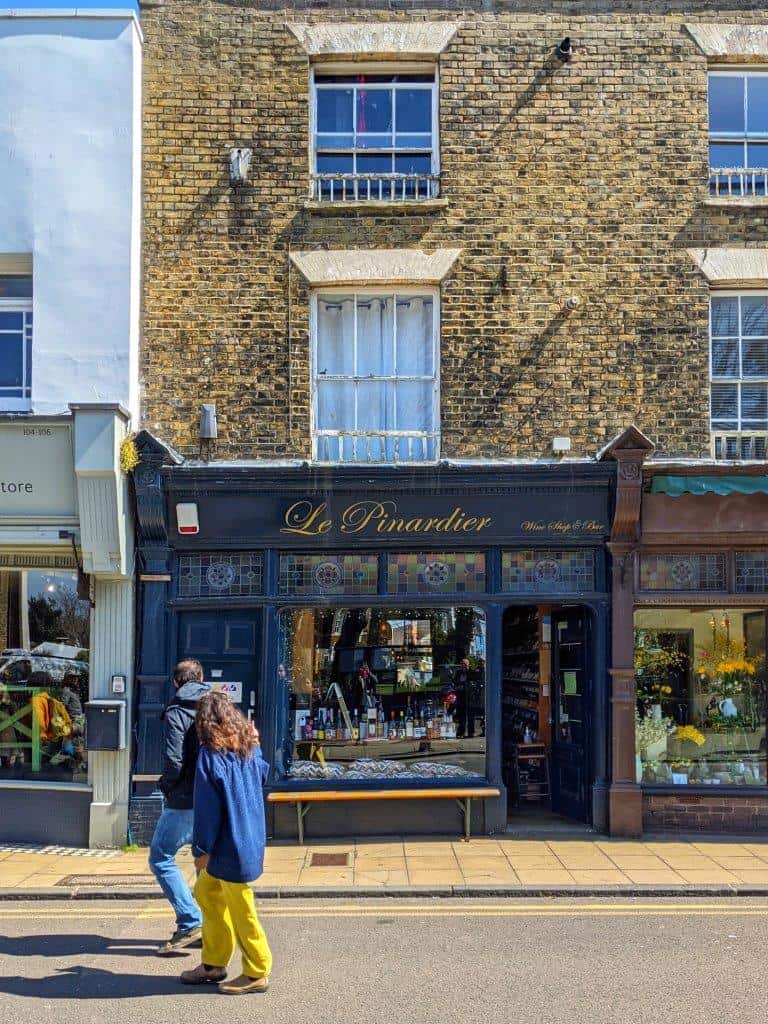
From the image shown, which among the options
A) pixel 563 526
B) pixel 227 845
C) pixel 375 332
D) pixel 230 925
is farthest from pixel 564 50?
pixel 230 925

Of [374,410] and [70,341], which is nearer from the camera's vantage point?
[70,341]

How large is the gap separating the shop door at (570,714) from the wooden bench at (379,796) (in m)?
1.13

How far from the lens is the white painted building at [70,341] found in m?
9.80

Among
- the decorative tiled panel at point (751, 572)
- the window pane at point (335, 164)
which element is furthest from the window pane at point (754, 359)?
the window pane at point (335, 164)

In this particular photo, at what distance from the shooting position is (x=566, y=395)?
10.2 m

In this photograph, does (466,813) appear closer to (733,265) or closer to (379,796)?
(379,796)

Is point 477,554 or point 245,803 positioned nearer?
point 245,803

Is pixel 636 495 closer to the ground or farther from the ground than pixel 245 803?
farther from the ground

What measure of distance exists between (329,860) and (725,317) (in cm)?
664

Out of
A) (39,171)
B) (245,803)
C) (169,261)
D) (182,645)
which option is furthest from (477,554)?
(39,171)

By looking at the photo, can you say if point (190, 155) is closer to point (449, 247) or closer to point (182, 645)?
point (449, 247)

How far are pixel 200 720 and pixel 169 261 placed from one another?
5.86 meters

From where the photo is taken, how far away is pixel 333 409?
411 inches

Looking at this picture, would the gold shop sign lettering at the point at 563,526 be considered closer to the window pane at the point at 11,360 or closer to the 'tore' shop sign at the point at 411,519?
the 'tore' shop sign at the point at 411,519
